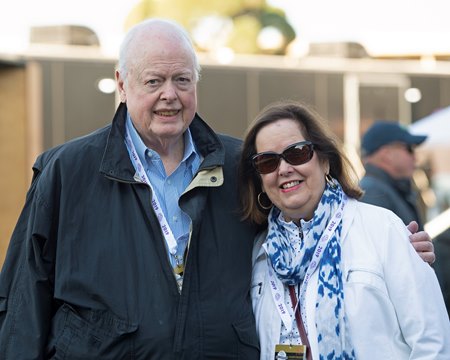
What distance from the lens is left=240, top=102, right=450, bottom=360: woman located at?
2938 mm

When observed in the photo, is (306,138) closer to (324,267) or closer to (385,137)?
(324,267)

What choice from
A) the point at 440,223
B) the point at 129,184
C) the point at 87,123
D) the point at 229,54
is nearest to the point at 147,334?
the point at 129,184

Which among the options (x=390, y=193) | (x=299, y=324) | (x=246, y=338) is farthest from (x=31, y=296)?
(x=390, y=193)

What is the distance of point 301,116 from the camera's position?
328cm

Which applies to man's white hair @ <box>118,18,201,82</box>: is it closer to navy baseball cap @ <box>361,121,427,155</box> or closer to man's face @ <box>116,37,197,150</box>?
man's face @ <box>116,37,197,150</box>

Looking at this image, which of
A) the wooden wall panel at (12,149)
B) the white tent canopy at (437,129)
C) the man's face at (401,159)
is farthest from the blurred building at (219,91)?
the man's face at (401,159)

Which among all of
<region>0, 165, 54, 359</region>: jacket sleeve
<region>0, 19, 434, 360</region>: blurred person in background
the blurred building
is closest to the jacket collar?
<region>0, 19, 434, 360</region>: blurred person in background

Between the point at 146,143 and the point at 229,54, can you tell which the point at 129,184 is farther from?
the point at 229,54

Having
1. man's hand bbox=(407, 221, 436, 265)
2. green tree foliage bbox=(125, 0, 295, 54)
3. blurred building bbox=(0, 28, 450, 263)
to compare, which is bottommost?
man's hand bbox=(407, 221, 436, 265)

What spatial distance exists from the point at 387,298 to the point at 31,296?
122 centimetres

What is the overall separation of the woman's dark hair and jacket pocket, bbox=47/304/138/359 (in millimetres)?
649

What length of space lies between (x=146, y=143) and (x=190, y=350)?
2.58ft

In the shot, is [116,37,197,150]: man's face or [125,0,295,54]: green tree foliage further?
[125,0,295,54]: green tree foliage

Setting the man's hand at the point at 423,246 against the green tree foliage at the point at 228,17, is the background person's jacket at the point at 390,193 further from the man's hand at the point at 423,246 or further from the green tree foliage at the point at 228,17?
the green tree foliage at the point at 228,17
